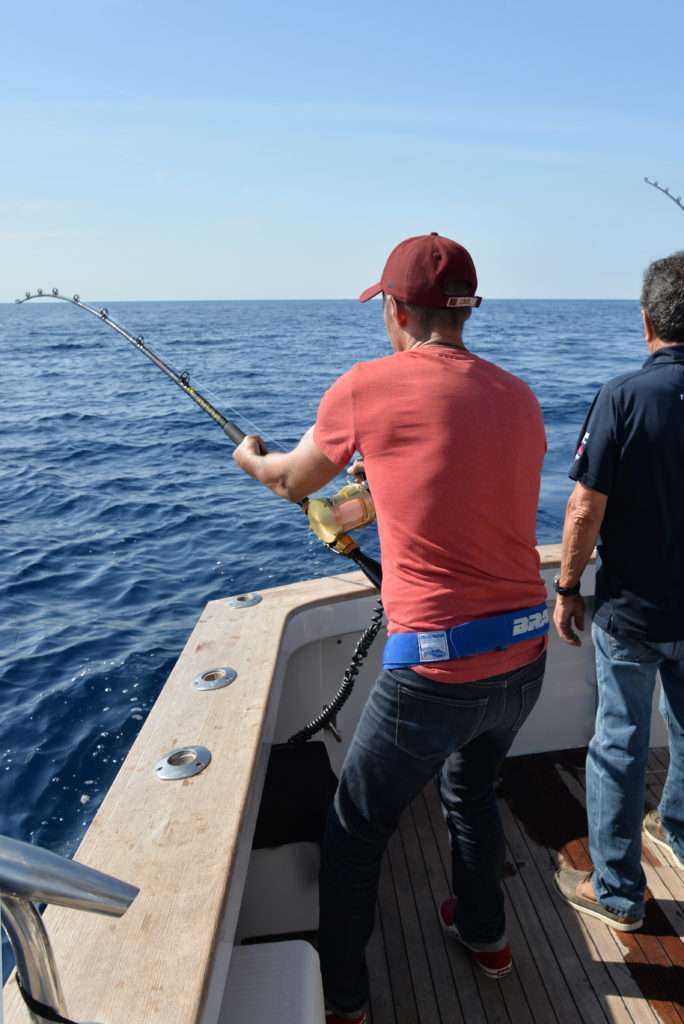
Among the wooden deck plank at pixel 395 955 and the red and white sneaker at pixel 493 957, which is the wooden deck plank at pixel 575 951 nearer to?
the red and white sneaker at pixel 493 957

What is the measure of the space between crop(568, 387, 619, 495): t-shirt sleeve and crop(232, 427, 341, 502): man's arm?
59 centimetres

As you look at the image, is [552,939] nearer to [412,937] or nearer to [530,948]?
[530,948]

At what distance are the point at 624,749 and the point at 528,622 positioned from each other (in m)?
0.69

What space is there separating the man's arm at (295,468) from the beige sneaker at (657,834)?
62.5 inches

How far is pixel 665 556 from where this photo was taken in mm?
1913

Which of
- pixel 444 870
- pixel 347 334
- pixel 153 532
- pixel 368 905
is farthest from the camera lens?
pixel 347 334

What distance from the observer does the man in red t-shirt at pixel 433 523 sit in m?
1.45

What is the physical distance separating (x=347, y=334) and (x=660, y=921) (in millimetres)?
34827

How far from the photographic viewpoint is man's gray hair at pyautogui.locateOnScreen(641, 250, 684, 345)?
1820 mm

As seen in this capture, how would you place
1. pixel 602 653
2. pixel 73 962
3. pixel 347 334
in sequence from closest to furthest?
1. pixel 73 962
2. pixel 602 653
3. pixel 347 334

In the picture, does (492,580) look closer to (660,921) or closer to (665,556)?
(665,556)

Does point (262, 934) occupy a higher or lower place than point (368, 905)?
lower

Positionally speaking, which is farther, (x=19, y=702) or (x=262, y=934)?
(x=19, y=702)

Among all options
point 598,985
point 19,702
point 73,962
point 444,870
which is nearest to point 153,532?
point 19,702
